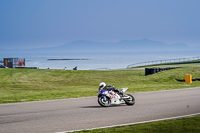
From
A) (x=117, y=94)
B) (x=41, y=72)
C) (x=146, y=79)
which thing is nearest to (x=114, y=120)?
(x=117, y=94)

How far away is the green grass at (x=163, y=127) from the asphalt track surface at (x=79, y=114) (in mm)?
1015

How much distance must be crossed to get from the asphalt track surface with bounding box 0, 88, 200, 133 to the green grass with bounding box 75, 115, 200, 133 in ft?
3.33

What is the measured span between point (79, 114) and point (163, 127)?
430cm

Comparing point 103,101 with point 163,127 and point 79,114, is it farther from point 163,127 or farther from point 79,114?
point 163,127

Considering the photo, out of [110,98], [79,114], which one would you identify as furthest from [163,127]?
[110,98]

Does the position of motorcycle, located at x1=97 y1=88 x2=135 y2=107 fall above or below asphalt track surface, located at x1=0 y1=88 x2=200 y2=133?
above

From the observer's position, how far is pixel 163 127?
11.1 meters

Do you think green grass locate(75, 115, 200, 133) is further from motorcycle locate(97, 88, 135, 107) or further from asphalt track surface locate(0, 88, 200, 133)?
motorcycle locate(97, 88, 135, 107)

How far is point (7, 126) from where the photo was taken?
38.7 ft

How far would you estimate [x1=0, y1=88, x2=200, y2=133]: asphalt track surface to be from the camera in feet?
38.8

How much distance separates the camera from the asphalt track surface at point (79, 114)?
38.8 feet

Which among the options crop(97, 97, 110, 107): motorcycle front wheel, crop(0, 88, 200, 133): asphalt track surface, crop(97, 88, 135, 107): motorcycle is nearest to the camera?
crop(0, 88, 200, 133): asphalt track surface

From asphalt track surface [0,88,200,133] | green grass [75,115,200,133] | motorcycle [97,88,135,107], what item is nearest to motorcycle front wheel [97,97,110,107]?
motorcycle [97,88,135,107]

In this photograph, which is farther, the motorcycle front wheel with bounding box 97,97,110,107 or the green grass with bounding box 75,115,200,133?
the motorcycle front wheel with bounding box 97,97,110,107
